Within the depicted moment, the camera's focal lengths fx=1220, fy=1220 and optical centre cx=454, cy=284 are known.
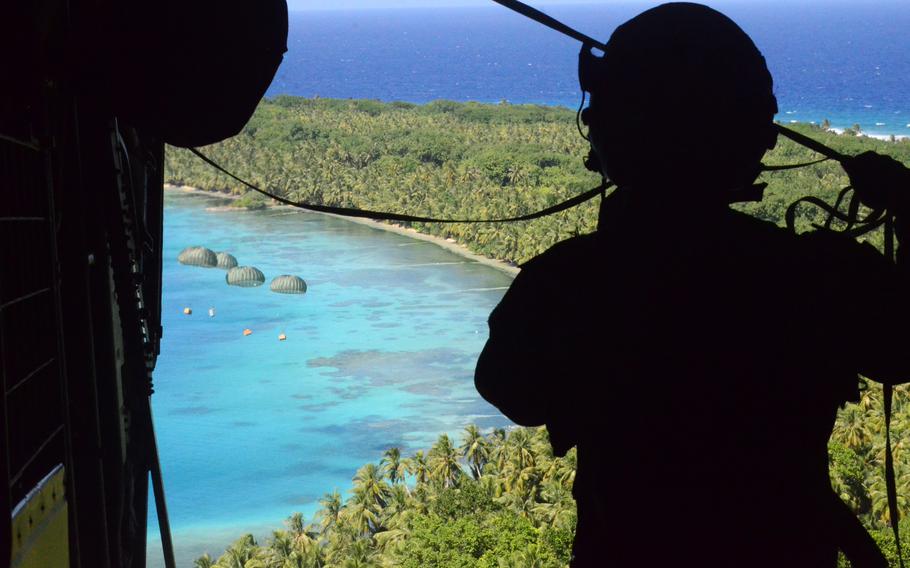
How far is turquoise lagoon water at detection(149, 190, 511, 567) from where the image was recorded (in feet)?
136

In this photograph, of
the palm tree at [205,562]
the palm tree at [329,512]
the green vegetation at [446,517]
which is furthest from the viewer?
the palm tree at [329,512]

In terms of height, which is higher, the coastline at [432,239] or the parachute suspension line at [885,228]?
the parachute suspension line at [885,228]

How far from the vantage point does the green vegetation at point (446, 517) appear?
31.3m

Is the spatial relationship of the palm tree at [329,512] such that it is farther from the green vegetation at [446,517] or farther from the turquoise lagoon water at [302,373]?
the turquoise lagoon water at [302,373]

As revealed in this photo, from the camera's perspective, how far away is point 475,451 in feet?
127

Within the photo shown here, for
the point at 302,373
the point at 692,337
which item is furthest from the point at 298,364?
the point at 692,337

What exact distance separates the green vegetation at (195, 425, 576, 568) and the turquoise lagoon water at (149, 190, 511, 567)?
146 inches

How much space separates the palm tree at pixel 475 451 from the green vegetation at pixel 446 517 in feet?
0.10

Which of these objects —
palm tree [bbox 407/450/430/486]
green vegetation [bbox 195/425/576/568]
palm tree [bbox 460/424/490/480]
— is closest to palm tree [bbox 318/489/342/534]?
green vegetation [bbox 195/425/576/568]

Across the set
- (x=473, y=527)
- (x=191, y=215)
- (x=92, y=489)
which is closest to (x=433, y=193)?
(x=191, y=215)

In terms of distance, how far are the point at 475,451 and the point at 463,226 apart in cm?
3047

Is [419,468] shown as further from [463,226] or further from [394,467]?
[463,226]

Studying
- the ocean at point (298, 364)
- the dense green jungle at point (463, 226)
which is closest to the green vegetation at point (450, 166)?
the dense green jungle at point (463, 226)

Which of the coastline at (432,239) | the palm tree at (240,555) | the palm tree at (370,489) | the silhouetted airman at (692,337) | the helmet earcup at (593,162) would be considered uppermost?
the helmet earcup at (593,162)
